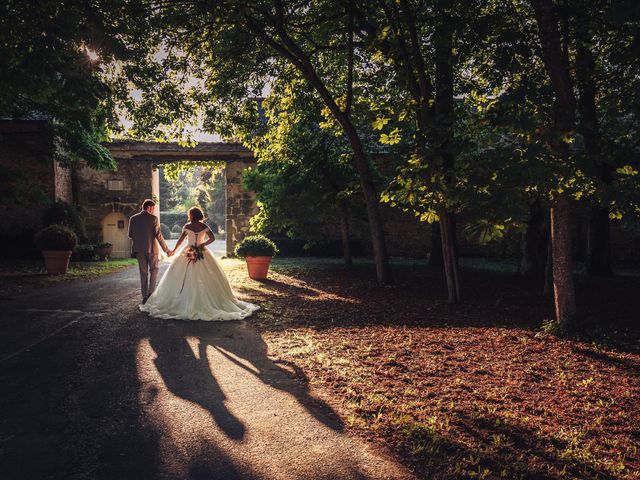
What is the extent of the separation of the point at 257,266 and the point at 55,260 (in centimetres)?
644

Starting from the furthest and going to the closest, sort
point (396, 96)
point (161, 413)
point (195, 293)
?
point (396, 96) → point (195, 293) → point (161, 413)

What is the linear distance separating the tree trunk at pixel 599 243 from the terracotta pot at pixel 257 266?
1047 cm

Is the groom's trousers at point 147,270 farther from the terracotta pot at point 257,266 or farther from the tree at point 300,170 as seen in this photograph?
the tree at point 300,170

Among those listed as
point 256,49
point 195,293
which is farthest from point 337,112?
point 195,293

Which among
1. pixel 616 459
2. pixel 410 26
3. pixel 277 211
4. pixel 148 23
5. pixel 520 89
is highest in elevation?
pixel 148 23

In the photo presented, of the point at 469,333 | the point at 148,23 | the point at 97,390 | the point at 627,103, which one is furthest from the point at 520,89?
the point at 148,23

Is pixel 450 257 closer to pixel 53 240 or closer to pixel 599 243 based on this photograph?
pixel 599 243

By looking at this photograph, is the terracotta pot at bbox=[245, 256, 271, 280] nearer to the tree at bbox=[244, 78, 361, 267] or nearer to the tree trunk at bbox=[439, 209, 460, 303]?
the tree at bbox=[244, 78, 361, 267]

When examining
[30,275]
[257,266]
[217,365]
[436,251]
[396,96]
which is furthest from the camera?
[436,251]

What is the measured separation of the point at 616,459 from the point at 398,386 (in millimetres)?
1743

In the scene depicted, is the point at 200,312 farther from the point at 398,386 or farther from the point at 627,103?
the point at 627,103

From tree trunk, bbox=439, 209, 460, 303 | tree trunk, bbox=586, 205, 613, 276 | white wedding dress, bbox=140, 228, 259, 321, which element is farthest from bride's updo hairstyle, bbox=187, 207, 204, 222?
tree trunk, bbox=586, 205, 613, 276

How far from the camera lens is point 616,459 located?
2.67m

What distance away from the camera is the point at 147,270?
309 inches
